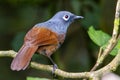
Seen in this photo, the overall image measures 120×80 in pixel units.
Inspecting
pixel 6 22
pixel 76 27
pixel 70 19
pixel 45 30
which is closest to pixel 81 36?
pixel 76 27

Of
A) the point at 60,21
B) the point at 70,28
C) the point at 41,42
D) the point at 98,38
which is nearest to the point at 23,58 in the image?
the point at 41,42

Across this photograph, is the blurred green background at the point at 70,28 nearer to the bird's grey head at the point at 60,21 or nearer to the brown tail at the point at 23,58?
the bird's grey head at the point at 60,21

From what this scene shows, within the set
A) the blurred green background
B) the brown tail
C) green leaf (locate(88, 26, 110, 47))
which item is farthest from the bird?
the blurred green background

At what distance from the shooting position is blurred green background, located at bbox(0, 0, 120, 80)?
5039mm

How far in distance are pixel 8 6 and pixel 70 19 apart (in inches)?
88.4

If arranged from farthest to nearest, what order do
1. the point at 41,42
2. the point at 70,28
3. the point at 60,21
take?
the point at 70,28 < the point at 60,21 < the point at 41,42

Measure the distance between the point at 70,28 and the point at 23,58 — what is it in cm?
237

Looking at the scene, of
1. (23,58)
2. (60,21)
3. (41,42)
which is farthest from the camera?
(60,21)

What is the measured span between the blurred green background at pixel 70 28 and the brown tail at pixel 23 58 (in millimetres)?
1646

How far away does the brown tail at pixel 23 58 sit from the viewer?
2.81 meters

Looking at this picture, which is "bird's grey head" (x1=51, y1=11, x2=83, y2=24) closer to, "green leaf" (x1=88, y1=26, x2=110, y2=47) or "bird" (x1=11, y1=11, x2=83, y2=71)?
"bird" (x1=11, y1=11, x2=83, y2=71)

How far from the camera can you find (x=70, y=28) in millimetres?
5336

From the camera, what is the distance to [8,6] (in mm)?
5949

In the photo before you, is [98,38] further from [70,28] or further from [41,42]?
[70,28]
